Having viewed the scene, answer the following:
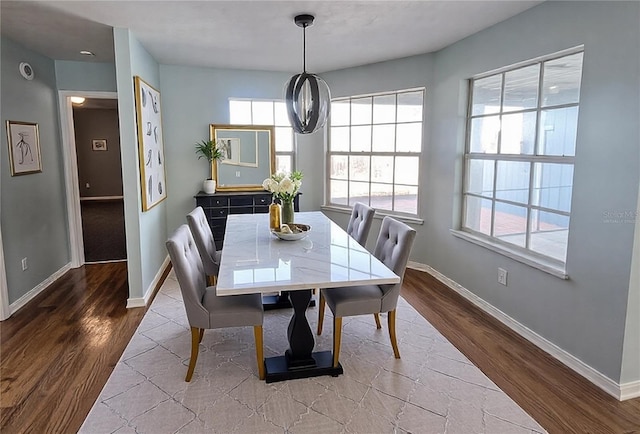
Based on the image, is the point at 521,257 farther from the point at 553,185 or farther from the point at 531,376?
the point at 531,376

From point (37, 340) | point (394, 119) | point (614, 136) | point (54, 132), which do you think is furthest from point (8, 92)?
point (614, 136)

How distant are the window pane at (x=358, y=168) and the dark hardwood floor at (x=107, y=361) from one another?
1.67m

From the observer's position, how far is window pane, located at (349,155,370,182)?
5.11 m

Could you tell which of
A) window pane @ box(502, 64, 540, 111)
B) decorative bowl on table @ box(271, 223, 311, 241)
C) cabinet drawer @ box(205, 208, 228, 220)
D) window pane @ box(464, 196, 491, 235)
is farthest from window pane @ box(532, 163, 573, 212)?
cabinet drawer @ box(205, 208, 228, 220)

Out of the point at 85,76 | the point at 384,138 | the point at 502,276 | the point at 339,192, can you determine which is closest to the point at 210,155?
the point at 85,76

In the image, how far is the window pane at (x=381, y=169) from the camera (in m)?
4.89

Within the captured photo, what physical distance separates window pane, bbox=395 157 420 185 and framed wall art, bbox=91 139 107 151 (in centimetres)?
857

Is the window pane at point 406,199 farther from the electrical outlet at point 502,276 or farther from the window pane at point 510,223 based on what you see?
the electrical outlet at point 502,276

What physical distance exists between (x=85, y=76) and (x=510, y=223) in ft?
15.4

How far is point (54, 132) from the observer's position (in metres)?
4.46

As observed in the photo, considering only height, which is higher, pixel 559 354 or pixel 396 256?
pixel 396 256

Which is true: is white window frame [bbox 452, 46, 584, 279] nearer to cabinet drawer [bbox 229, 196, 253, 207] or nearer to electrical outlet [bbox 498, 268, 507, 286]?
electrical outlet [bbox 498, 268, 507, 286]

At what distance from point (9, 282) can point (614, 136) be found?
4.59 meters

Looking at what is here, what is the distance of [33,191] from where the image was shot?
3.97m
